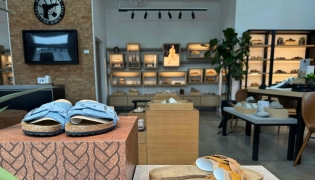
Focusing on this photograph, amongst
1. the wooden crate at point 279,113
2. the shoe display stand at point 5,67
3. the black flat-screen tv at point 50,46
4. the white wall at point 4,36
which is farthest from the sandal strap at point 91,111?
the white wall at point 4,36

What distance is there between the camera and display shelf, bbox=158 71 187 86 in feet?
18.3

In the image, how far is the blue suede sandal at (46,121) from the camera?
0.51m

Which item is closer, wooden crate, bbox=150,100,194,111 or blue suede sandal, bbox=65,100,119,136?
blue suede sandal, bbox=65,100,119,136

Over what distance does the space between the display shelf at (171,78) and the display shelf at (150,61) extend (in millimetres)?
420

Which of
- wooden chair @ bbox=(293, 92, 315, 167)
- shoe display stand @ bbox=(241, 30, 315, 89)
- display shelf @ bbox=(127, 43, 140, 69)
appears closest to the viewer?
wooden chair @ bbox=(293, 92, 315, 167)

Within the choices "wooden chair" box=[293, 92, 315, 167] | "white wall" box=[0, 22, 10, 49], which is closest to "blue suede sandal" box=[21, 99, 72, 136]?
"wooden chair" box=[293, 92, 315, 167]

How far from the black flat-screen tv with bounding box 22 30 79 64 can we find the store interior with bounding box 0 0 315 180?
4 centimetres

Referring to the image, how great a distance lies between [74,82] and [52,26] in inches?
61.3

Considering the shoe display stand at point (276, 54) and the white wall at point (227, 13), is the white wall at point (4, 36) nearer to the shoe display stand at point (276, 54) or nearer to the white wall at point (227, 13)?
the white wall at point (227, 13)

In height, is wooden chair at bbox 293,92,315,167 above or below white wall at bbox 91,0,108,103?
below

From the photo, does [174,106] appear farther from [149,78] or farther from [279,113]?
[149,78]

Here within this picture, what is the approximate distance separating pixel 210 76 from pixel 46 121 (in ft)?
18.1

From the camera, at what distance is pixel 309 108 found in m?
1.84

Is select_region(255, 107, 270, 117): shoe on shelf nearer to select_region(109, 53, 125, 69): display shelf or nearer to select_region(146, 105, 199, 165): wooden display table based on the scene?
select_region(146, 105, 199, 165): wooden display table
